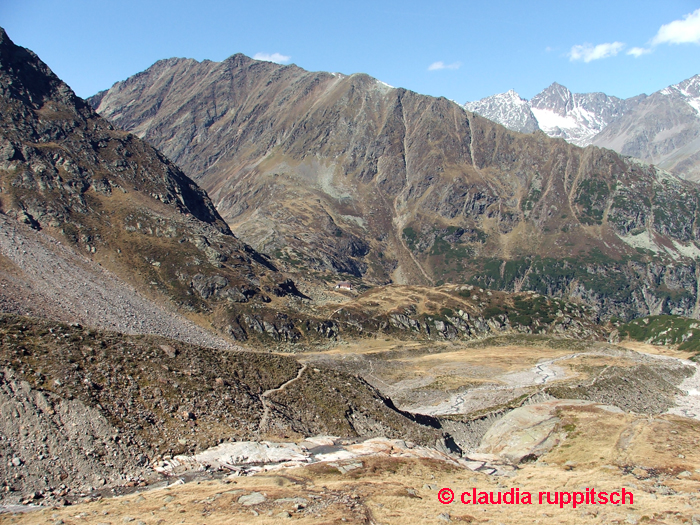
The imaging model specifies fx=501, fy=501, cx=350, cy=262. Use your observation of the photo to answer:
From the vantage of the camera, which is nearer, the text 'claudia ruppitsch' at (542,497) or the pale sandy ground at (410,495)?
the pale sandy ground at (410,495)

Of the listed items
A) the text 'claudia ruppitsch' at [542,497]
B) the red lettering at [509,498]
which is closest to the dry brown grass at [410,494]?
the text 'claudia ruppitsch' at [542,497]

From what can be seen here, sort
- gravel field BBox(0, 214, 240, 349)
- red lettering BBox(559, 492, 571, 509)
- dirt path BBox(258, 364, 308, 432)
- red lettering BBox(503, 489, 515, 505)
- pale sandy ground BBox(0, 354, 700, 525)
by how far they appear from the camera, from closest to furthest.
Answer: pale sandy ground BBox(0, 354, 700, 525) < red lettering BBox(559, 492, 571, 509) < red lettering BBox(503, 489, 515, 505) < dirt path BBox(258, 364, 308, 432) < gravel field BBox(0, 214, 240, 349)

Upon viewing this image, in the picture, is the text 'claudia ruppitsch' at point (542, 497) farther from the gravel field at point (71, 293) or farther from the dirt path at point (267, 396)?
the gravel field at point (71, 293)

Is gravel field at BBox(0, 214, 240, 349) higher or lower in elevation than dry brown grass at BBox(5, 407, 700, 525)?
higher

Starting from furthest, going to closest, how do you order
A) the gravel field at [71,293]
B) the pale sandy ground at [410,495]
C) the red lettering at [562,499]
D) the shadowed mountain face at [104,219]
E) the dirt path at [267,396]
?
the shadowed mountain face at [104,219] < the gravel field at [71,293] < the dirt path at [267,396] < the red lettering at [562,499] < the pale sandy ground at [410,495]

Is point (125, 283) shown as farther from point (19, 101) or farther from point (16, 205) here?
point (19, 101)

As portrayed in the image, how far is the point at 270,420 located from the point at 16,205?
5742 inches

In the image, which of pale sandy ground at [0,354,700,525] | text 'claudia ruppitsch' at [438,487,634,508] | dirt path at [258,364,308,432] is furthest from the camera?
dirt path at [258,364,308,432]

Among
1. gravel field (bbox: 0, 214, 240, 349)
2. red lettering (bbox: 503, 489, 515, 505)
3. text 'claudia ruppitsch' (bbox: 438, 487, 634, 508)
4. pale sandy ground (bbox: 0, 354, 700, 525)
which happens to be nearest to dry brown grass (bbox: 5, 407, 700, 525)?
pale sandy ground (bbox: 0, 354, 700, 525)

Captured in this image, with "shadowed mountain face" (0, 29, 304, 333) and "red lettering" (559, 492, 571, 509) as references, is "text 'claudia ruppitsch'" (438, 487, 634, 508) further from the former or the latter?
"shadowed mountain face" (0, 29, 304, 333)

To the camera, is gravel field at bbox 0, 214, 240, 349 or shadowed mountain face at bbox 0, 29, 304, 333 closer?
gravel field at bbox 0, 214, 240, 349

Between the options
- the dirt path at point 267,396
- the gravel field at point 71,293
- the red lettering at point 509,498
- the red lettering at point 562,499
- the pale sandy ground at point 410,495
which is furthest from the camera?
the gravel field at point 71,293

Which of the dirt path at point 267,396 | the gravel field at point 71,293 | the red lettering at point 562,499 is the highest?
the gravel field at point 71,293

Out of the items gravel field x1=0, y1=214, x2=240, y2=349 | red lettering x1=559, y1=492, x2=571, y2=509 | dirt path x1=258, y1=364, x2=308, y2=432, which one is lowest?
red lettering x1=559, y1=492, x2=571, y2=509
